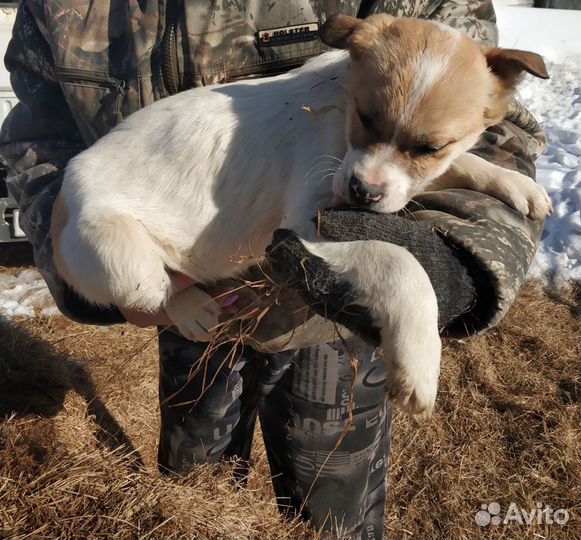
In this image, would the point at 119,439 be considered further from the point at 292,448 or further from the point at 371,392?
the point at 371,392

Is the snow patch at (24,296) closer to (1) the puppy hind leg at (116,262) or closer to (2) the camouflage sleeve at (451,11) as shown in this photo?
(1) the puppy hind leg at (116,262)

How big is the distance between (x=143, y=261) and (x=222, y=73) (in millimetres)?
924

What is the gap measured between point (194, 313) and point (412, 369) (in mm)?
1139

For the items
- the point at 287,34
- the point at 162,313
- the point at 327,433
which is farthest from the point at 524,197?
the point at 162,313

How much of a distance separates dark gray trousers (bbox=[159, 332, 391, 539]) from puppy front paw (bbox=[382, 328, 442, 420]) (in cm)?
87

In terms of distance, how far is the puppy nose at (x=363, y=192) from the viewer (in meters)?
2.10

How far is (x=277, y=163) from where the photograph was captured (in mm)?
2545

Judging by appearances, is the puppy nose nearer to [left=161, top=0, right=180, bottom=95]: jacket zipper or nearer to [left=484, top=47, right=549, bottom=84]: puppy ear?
[left=484, top=47, right=549, bottom=84]: puppy ear

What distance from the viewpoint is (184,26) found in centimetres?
263

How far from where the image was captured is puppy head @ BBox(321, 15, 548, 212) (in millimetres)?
2141

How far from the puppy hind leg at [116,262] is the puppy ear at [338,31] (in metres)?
1.09

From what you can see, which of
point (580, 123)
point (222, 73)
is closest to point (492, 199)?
point (222, 73)

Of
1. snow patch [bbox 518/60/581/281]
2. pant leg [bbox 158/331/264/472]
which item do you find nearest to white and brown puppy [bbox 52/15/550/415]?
pant leg [bbox 158/331/264/472]
